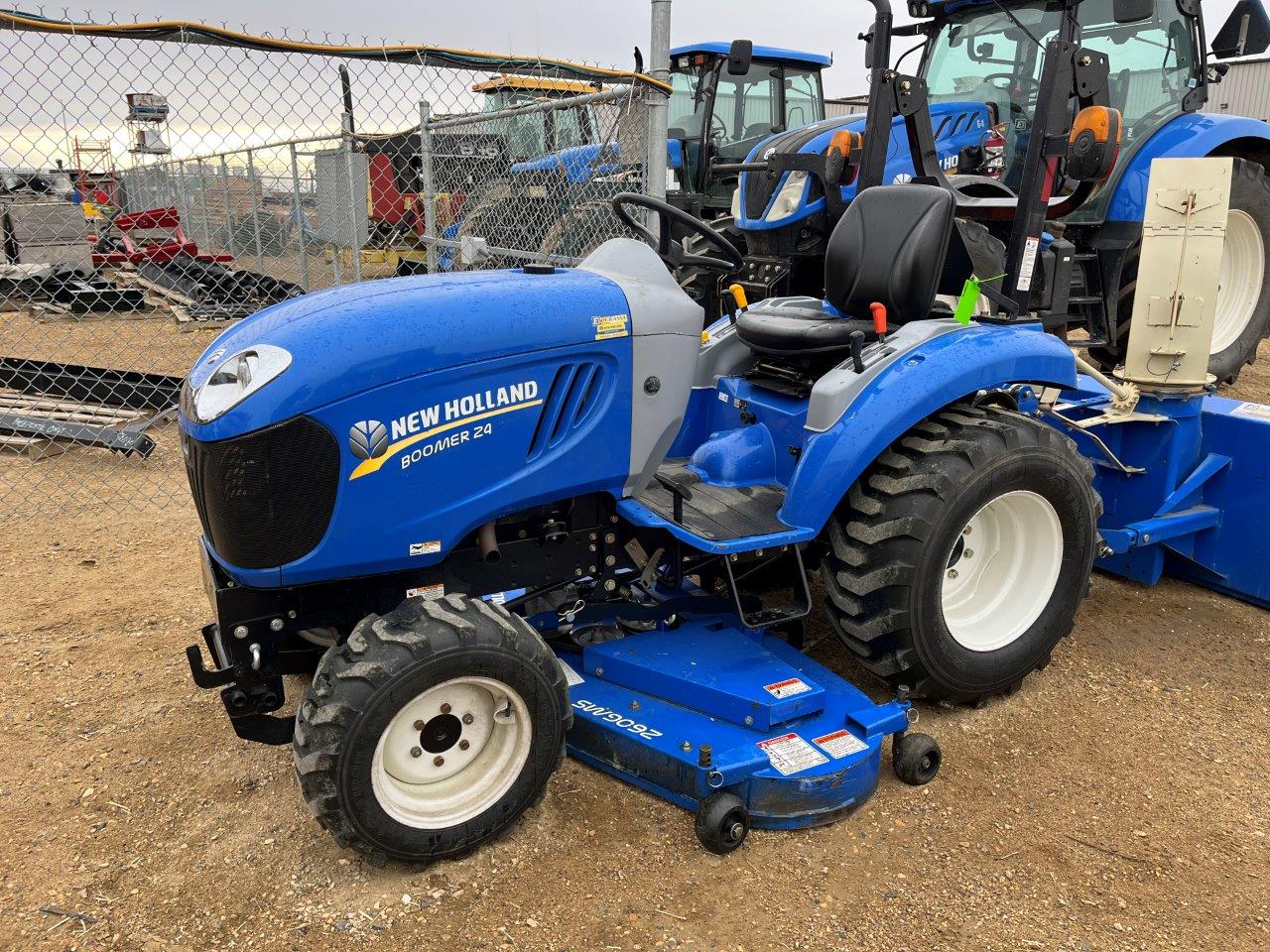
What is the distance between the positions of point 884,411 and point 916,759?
98cm

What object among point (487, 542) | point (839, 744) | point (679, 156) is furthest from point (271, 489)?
point (679, 156)

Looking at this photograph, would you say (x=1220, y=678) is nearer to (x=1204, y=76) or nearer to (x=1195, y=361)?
(x=1195, y=361)

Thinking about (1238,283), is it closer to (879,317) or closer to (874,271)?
(874,271)

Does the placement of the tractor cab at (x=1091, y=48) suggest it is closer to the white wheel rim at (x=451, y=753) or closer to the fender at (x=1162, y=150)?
the fender at (x=1162, y=150)

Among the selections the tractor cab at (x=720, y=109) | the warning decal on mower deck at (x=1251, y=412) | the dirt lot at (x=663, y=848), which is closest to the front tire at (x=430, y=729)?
the dirt lot at (x=663, y=848)

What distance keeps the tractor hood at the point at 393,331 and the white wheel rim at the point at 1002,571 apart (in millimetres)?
1432

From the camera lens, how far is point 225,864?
2459mm

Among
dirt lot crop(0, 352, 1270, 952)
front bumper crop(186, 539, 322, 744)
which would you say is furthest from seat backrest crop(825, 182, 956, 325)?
front bumper crop(186, 539, 322, 744)

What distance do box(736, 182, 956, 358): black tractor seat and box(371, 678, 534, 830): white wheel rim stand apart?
4.83 feet

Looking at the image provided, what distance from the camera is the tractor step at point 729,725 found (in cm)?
256

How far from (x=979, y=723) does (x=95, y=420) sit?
5.41 m

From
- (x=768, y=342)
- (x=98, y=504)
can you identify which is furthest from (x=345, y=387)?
(x=98, y=504)

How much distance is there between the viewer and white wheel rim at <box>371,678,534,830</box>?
2.37 metres

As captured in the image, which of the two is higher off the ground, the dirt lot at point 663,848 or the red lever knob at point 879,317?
the red lever knob at point 879,317
